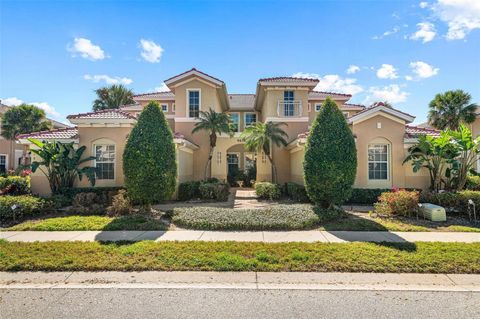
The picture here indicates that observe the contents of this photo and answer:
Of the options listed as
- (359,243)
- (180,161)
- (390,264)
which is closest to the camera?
(390,264)

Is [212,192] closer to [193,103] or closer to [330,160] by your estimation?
[330,160]

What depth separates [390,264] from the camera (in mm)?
5688

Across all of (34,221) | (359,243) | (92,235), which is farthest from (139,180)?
(359,243)

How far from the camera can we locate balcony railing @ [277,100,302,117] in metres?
19.7

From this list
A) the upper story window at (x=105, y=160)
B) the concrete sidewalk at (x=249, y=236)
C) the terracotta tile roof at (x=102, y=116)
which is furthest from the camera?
the upper story window at (x=105, y=160)

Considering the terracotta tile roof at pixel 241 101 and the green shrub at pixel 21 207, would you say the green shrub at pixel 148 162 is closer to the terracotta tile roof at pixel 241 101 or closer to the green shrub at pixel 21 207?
the green shrub at pixel 21 207

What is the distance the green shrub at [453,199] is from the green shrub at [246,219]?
551cm

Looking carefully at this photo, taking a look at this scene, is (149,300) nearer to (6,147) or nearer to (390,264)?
(390,264)

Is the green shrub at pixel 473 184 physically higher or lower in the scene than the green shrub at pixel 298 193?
higher

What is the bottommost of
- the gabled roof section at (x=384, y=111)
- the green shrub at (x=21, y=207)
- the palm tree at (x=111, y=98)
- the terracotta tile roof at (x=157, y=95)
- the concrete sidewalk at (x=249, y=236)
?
the concrete sidewalk at (x=249, y=236)

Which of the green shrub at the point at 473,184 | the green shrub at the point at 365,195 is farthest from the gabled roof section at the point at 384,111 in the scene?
the green shrub at the point at 473,184

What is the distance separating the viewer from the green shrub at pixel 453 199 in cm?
1091

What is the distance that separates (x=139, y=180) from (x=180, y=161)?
5680mm

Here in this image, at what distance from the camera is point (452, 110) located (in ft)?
71.6
